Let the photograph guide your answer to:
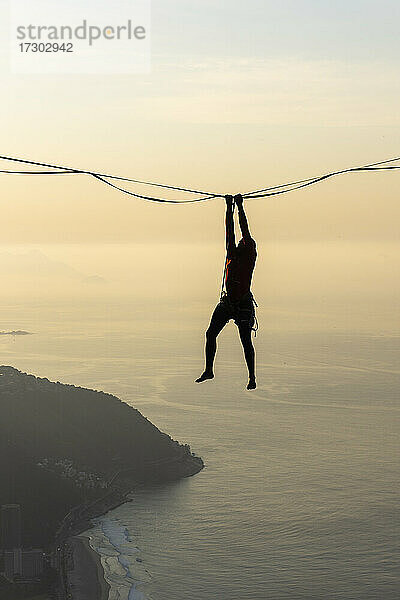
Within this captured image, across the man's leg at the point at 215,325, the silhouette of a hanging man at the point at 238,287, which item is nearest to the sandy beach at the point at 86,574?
the man's leg at the point at 215,325

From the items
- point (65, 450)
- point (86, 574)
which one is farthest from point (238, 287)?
point (65, 450)

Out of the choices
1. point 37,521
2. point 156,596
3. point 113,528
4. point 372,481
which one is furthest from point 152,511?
point 372,481

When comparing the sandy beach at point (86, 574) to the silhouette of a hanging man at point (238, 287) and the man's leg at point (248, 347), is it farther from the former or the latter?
the silhouette of a hanging man at point (238, 287)

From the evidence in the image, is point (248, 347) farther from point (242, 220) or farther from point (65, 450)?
point (65, 450)

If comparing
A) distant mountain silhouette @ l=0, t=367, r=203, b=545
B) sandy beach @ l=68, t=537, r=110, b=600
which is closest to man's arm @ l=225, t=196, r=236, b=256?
sandy beach @ l=68, t=537, r=110, b=600

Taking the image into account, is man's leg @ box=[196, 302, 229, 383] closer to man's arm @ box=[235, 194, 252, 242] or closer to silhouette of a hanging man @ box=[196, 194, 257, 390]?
silhouette of a hanging man @ box=[196, 194, 257, 390]

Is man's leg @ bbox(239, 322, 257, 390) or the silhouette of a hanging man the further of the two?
man's leg @ bbox(239, 322, 257, 390)
